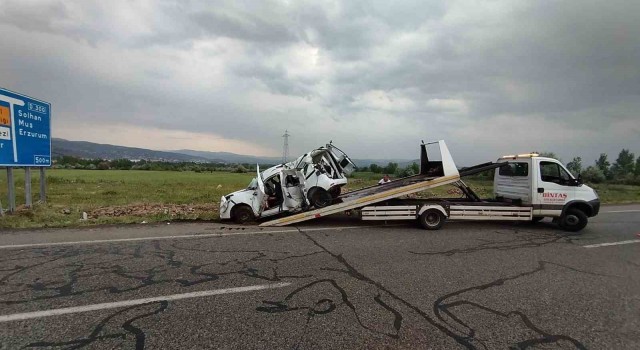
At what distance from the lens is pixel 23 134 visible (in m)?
10.8

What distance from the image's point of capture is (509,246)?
7.43 meters

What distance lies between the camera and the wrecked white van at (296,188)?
31.3 feet

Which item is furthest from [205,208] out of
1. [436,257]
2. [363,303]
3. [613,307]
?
[613,307]

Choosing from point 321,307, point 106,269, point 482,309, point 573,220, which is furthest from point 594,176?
point 106,269

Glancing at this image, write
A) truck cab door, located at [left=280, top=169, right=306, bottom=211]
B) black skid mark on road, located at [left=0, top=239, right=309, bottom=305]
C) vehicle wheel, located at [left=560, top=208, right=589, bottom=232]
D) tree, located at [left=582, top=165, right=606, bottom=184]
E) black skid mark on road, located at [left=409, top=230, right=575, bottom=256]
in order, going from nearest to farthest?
black skid mark on road, located at [left=0, top=239, right=309, bottom=305], black skid mark on road, located at [left=409, top=230, right=575, bottom=256], vehicle wheel, located at [left=560, top=208, right=589, bottom=232], truck cab door, located at [left=280, top=169, right=306, bottom=211], tree, located at [left=582, top=165, right=606, bottom=184]

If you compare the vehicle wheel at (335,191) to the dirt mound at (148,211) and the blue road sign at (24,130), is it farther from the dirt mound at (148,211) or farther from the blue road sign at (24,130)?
the blue road sign at (24,130)

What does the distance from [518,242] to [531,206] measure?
223 centimetres

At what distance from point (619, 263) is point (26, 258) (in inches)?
409

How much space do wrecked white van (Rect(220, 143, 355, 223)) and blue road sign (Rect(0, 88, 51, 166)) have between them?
6.66 meters

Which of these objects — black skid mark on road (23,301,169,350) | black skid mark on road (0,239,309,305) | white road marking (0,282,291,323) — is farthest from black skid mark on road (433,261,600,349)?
black skid mark on road (23,301,169,350)

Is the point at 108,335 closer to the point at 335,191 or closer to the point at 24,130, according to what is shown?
the point at 335,191

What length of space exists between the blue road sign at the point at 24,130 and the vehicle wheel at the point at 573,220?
15992 mm

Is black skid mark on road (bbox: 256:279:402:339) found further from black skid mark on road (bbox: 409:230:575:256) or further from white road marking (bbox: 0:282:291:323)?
black skid mark on road (bbox: 409:230:575:256)

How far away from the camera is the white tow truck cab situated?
9188mm
